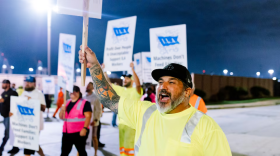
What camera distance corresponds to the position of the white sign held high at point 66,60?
18.0ft

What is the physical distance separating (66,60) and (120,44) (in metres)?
1.36

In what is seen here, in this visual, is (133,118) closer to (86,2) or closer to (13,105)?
(86,2)

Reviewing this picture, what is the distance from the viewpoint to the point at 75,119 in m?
4.84

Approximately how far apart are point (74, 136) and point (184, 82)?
344 cm

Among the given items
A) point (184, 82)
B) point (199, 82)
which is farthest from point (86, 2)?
point (199, 82)

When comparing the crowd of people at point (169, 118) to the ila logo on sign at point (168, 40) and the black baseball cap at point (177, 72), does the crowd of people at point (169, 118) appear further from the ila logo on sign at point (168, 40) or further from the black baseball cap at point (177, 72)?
the ila logo on sign at point (168, 40)

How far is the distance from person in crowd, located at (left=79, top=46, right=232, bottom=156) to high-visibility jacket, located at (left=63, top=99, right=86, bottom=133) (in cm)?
278

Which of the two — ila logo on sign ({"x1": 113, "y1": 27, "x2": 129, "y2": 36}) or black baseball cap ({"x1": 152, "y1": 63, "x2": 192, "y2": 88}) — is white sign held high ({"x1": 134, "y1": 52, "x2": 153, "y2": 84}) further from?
black baseball cap ({"x1": 152, "y1": 63, "x2": 192, "y2": 88})

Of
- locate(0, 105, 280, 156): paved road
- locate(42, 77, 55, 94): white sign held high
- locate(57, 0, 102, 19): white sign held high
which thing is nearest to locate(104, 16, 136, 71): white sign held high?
locate(0, 105, 280, 156): paved road

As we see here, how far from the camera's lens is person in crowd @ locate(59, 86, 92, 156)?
4.70 meters

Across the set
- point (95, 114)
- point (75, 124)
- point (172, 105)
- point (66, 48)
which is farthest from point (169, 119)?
point (95, 114)

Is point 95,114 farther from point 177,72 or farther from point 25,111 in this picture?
point 177,72

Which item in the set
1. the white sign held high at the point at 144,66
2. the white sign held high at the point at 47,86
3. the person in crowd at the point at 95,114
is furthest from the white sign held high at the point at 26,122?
the white sign held high at the point at 47,86

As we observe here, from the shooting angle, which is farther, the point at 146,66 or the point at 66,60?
the point at 146,66
